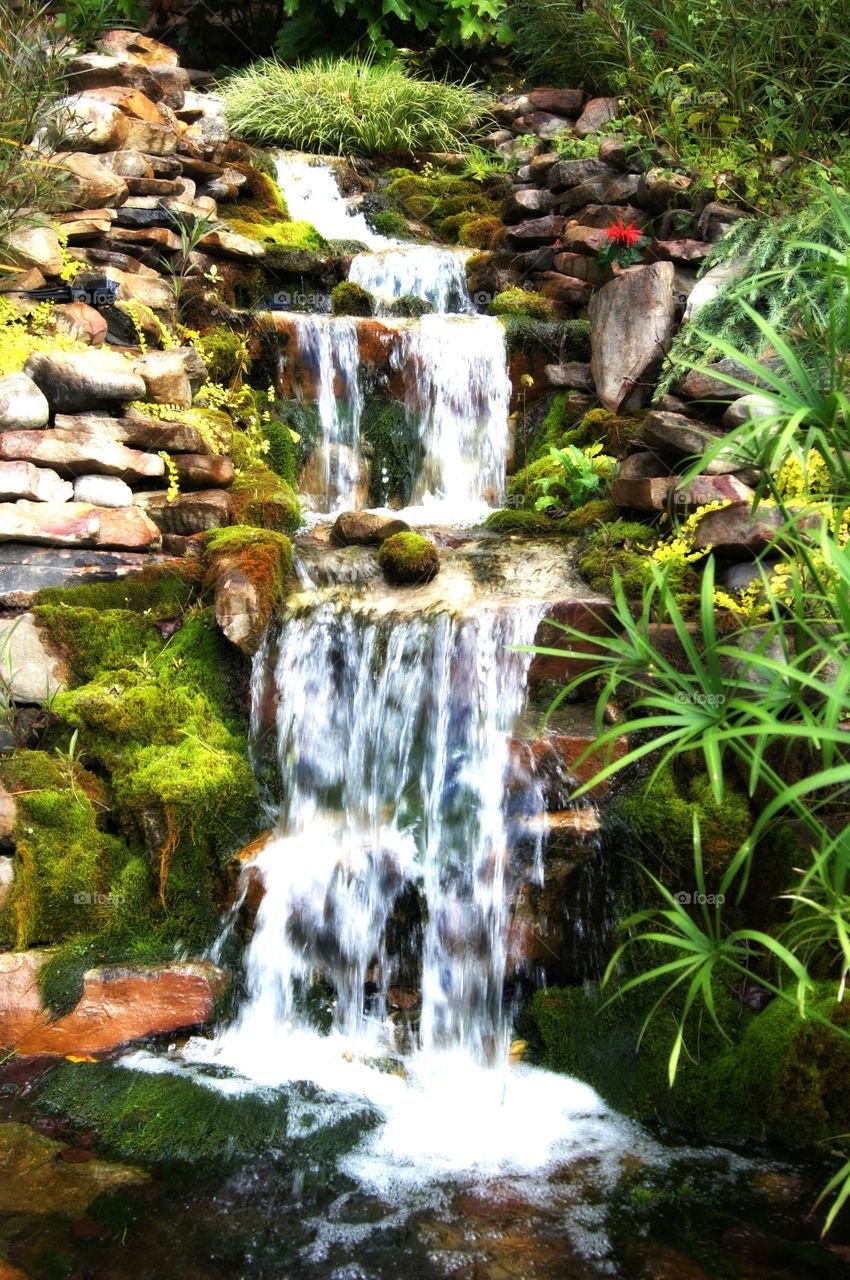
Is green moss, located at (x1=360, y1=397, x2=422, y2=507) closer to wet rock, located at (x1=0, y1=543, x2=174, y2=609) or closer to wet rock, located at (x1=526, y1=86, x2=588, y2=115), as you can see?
wet rock, located at (x1=0, y1=543, x2=174, y2=609)

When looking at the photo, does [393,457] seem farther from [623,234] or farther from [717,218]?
[717,218]

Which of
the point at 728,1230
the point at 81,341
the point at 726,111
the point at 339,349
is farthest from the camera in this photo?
the point at 339,349

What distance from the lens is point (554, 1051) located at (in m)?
3.81

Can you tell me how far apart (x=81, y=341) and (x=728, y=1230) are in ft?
17.0

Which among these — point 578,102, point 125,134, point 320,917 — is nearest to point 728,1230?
point 320,917

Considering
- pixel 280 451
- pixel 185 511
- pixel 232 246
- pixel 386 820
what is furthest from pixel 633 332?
pixel 386 820

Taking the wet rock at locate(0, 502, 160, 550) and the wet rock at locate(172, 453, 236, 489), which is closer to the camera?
the wet rock at locate(0, 502, 160, 550)

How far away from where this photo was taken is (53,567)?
4.85 m

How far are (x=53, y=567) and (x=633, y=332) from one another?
11.6 feet

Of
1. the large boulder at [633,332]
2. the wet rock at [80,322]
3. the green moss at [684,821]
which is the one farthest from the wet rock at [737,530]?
the wet rock at [80,322]

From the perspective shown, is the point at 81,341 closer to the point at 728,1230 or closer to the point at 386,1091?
the point at 386,1091

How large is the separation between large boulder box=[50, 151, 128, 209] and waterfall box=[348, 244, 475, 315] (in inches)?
75.2

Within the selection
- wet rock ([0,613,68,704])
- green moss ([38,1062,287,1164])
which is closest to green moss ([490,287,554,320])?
wet rock ([0,613,68,704])

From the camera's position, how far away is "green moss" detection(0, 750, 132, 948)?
413 cm
